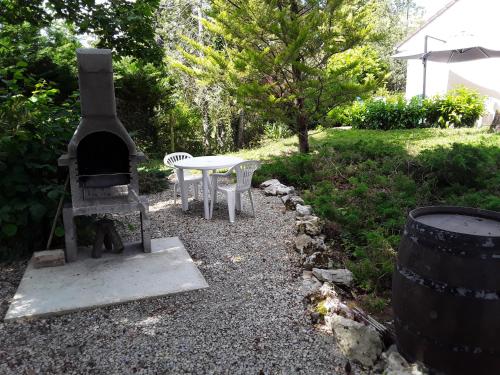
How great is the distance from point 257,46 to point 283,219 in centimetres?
482

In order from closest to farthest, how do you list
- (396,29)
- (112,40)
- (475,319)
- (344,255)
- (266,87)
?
(475,319) → (344,255) → (112,40) → (266,87) → (396,29)

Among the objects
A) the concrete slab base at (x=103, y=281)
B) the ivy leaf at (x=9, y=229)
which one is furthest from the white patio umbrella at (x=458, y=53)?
the ivy leaf at (x=9, y=229)

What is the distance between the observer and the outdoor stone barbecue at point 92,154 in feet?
12.1

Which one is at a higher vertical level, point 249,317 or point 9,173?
point 9,173

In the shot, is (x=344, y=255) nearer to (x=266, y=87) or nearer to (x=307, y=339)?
(x=307, y=339)

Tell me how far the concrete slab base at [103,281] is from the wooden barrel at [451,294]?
1666mm

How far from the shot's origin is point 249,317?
9.86ft

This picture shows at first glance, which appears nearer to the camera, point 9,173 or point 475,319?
point 475,319

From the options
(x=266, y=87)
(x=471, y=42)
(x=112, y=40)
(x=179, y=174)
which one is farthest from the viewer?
(x=471, y=42)

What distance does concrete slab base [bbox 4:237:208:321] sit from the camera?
3084 millimetres

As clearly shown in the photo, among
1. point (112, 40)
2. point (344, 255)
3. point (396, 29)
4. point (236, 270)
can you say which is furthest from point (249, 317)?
point (396, 29)

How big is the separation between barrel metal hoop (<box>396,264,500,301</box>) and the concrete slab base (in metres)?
1.69

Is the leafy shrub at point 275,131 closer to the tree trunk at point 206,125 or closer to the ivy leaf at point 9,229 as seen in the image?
the tree trunk at point 206,125

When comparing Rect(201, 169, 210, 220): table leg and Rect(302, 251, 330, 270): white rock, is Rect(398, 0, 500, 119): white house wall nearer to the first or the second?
Rect(201, 169, 210, 220): table leg
